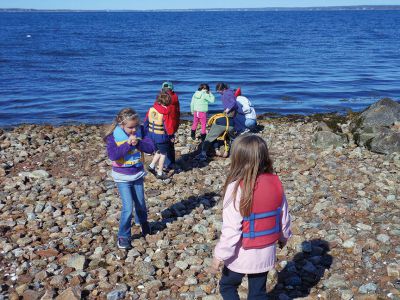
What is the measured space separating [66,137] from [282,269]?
9556 millimetres

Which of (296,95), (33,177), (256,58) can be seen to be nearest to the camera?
(33,177)

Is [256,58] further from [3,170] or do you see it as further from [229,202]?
[229,202]

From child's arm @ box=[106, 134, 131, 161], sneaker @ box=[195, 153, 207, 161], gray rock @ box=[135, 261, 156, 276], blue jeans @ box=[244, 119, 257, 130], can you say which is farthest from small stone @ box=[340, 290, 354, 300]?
blue jeans @ box=[244, 119, 257, 130]

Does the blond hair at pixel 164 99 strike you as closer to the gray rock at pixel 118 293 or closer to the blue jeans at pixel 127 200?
the blue jeans at pixel 127 200

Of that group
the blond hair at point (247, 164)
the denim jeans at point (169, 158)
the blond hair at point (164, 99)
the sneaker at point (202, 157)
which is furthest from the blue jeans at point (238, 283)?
the sneaker at point (202, 157)

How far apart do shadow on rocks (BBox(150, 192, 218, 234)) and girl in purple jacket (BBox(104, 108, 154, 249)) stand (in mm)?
749

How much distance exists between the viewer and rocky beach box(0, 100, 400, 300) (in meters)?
6.03

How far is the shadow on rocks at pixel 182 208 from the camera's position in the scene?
26.1 ft

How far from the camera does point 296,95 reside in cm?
2450

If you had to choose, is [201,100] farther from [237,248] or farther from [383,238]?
[237,248]

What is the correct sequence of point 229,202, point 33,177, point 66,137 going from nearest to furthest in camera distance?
point 229,202 → point 33,177 → point 66,137

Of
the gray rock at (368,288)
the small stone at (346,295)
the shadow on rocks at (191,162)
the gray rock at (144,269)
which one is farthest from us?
the shadow on rocks at (191,162)

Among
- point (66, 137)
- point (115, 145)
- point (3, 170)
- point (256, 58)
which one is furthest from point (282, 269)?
point (256, 58)

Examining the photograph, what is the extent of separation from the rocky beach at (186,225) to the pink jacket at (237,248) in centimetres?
142
